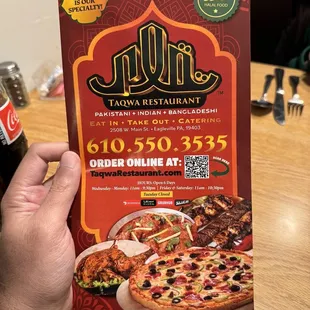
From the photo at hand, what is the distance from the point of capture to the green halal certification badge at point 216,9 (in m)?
0.62

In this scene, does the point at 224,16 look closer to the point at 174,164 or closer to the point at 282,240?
the point at 174,164

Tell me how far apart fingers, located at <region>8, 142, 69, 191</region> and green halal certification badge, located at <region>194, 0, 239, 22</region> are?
12.0 inches

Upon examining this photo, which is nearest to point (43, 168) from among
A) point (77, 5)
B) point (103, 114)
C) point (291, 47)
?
point (103, 114)

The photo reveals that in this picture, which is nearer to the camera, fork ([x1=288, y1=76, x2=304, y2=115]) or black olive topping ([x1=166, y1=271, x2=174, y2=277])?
black olive topping ([x1=166, y1=271, x2=174, y2=277])

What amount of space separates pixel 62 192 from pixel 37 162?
11cm

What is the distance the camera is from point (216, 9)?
624mm

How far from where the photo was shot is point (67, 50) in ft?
2.15

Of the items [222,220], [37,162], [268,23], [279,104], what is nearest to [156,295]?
[222,220]

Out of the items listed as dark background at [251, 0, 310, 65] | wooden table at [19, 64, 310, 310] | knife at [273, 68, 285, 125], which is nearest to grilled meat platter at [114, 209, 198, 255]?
wooden table at [19, 64, 310, 310]

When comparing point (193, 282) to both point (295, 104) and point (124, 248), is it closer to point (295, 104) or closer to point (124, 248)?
point (124, 248)

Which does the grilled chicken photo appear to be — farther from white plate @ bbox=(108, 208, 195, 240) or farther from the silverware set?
the silverware set

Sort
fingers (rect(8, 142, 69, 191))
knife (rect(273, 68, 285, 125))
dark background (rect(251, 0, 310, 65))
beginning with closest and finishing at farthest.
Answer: fingers (rect(8, 142, 69, 191)) → knife (rect(273, 68, 285, 125)) → dark background (rect(251, 0, 310, 65))

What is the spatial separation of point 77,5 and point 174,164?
263 mm

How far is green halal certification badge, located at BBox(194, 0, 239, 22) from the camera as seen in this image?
2.03 feet
